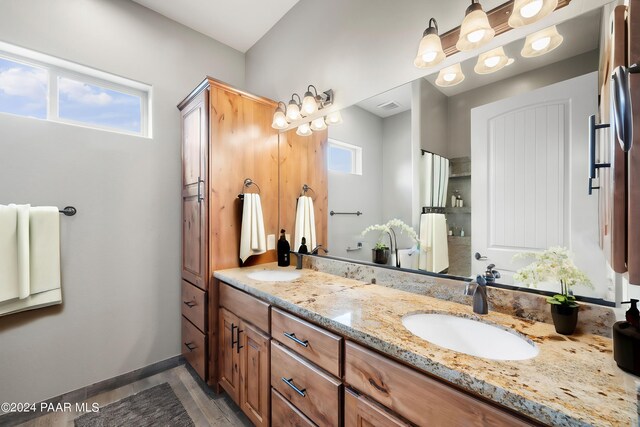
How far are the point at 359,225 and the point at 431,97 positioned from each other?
31.9 inches

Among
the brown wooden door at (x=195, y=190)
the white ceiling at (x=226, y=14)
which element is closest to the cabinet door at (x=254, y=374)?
the brown wooden door at (x=195, y=190)

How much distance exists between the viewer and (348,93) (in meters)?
1.79

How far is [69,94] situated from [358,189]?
2.13 metres

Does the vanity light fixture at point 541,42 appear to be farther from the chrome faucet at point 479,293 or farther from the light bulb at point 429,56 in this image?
the chrome faucet at point 479,293

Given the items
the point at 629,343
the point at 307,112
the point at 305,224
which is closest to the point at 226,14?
the point at 307,112

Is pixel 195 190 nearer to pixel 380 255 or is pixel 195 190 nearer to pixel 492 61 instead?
pixel 380 255

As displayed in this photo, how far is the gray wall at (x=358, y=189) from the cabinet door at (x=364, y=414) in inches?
32.4

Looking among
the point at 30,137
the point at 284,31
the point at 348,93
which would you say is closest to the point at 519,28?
the point at 348,93

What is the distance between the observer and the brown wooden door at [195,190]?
190 centimetres

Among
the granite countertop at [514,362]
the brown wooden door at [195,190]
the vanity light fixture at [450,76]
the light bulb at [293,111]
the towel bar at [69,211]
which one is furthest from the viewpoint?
the light bulb at [293,111]

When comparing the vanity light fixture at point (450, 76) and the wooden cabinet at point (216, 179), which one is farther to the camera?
the wooden cabinet at point (216, 179)

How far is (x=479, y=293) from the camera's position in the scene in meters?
1.07

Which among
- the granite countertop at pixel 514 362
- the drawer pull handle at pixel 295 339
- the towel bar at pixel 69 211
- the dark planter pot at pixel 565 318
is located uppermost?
the towel bar at pixel 69 211

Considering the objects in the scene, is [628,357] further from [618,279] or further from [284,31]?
[284,31]
